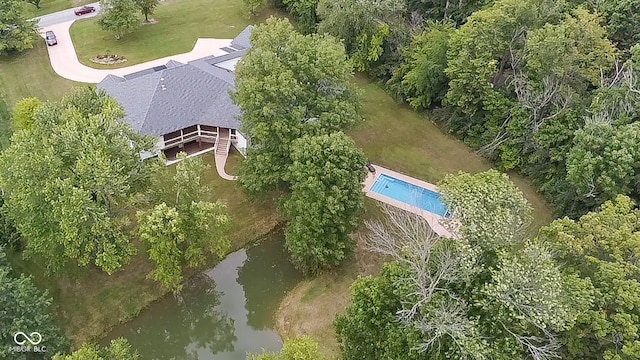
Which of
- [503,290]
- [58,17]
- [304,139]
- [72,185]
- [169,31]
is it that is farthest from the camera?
[58,17]

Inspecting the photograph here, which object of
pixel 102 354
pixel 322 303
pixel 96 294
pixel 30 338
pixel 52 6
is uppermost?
pixel 30 338

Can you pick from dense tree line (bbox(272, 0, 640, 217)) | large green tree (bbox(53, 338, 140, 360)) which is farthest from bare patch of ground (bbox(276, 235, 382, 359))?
dense tree line (bbox(272, 0, 640, 217))

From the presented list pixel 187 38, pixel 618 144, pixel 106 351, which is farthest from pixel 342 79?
pixel 187 38

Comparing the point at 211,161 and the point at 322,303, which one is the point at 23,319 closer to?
the point at 322,303

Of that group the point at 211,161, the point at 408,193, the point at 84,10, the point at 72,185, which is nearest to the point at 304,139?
the point at 408,193

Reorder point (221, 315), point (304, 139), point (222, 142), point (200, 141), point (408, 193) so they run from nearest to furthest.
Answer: point (304, 139) < point (221, 315) < point (408, 193) < point (222, 142) < point (200, 141)

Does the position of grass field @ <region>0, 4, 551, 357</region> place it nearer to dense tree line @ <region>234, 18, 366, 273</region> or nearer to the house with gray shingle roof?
the house with gray shingle roof

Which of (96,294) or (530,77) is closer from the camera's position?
(96,294)
